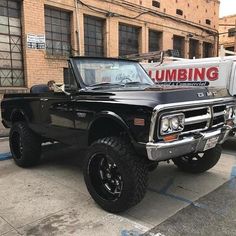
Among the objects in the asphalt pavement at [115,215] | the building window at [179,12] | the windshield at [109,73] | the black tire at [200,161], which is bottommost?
the asphalt pavement at [115,215]

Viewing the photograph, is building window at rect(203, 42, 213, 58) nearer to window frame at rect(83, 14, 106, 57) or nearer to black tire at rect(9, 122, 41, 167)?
window frame at rect(83, 14, 106, 57)

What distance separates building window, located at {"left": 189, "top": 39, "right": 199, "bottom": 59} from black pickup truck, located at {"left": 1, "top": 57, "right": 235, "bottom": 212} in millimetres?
17973

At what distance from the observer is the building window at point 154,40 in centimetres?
1855

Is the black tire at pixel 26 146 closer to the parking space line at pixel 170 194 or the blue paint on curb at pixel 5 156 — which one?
the blue paint on curb at pixel 5 156

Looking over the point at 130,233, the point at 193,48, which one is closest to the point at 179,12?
the point at 193,48

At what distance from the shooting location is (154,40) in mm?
18875

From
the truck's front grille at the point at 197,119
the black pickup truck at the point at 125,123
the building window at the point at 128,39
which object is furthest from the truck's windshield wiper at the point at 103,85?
the building window at the point at 128,39

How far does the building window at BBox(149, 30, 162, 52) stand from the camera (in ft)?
60.8

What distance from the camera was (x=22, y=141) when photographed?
223 inches

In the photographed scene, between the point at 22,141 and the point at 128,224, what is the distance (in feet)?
9.42

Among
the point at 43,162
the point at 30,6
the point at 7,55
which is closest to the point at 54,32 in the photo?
the point at 30,6

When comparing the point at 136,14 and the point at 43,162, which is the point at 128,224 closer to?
the point at 43,162

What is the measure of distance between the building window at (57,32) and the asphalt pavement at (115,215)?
28.5 ft

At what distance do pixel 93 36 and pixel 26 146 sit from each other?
1048 cm
